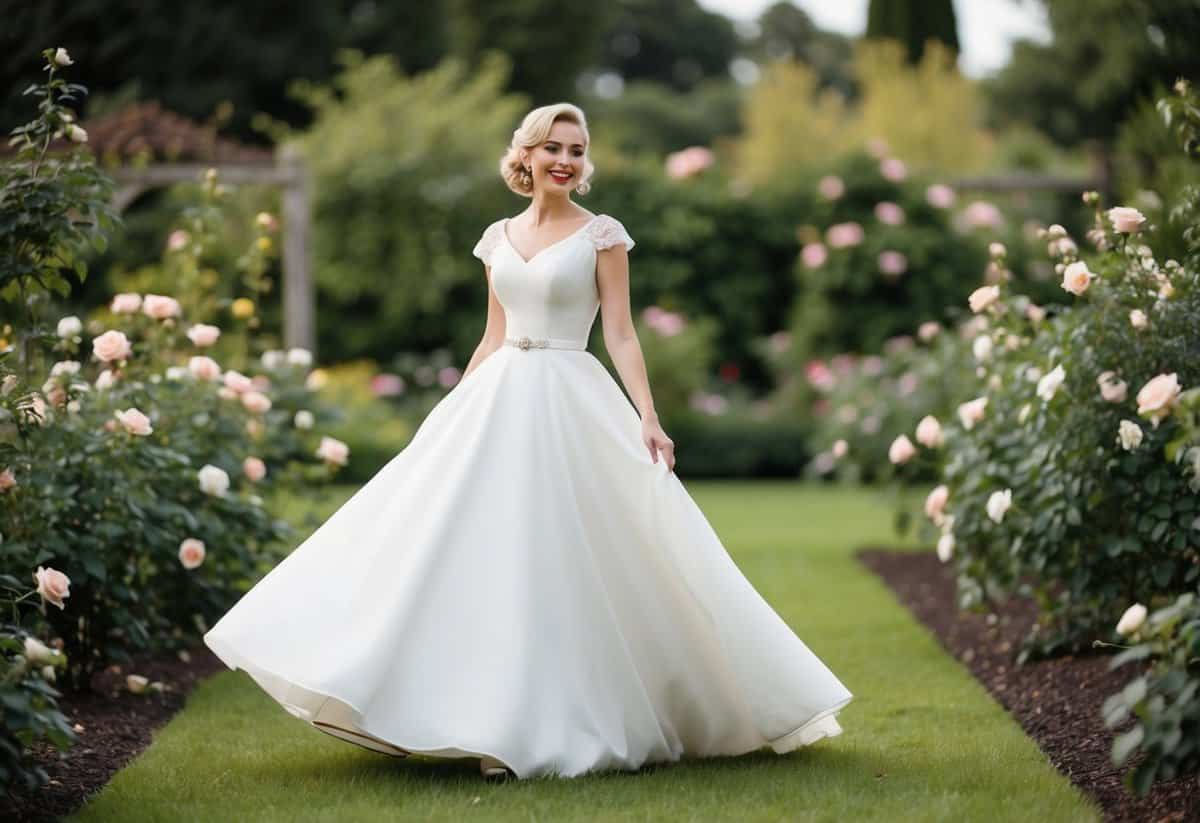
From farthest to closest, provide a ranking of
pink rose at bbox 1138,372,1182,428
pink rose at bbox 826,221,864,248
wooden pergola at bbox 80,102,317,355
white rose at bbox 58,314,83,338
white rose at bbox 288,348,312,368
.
A: 1. pink rose at bbox 826,221,864,248
2. wooden pergola at bbox 80,102,317,355
3. white rose at bbox 288,348,312,368
4. white rose at bbox 58,314,83,338
5. pink rose at bbox 1138,372,1182,428

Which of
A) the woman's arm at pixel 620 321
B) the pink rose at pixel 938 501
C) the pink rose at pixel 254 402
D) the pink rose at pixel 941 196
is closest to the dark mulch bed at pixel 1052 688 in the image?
the pink rose at pixel 938 501

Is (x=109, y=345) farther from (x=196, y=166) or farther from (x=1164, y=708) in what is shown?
(x=196, y=166)

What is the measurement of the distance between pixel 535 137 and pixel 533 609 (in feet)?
4.32

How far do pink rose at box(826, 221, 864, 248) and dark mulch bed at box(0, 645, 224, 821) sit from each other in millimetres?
10464

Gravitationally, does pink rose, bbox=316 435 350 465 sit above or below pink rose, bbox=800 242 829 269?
below

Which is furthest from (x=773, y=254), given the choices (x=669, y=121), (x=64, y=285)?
(x=669, y=121)

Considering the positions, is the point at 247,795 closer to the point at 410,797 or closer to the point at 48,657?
the point at 410,797

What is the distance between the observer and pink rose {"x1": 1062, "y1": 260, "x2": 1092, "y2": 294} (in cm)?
480

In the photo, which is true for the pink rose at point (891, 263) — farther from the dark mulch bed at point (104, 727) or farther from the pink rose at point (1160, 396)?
the pink rose at point (1160, 396)

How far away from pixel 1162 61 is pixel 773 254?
4.25 meters

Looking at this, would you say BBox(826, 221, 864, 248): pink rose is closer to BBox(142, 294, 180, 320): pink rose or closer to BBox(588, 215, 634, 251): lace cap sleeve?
BBox(142, 294, 180, 320): pink rose

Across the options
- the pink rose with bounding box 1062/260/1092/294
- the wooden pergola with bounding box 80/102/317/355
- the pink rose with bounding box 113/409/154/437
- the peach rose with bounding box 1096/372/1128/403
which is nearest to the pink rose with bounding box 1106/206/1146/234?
the pink rose with bounding box 1062/260/1092/294

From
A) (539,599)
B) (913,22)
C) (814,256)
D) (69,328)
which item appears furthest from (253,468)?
(913,22)

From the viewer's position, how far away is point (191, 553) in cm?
539
